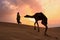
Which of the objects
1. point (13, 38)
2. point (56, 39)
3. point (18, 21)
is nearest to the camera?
point (13, 38)

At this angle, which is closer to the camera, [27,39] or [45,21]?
[27,39]

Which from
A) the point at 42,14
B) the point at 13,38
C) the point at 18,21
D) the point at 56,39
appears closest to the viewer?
the point at 13,38

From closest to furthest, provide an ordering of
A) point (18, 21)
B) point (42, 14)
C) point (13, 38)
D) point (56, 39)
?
point (13, 38)
point (42, 14)
point (56, 39)
point (18, 21)

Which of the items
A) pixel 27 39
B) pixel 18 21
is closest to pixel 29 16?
pixel 27 39

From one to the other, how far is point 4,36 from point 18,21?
53.7ft

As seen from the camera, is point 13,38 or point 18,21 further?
point 18,21

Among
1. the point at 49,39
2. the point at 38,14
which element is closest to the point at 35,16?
the point at 38,14

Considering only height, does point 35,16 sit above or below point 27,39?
above

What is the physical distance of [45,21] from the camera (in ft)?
68.5

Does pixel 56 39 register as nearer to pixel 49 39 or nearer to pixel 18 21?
pixel 49 39

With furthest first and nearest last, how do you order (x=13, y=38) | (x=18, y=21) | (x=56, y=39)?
(x=18, y=21)
(x=56, y=39)
(x=13, y=38)

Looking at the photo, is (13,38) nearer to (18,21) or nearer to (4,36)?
(4,36)

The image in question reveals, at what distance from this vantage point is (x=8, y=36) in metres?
19.1

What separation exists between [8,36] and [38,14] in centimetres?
354
